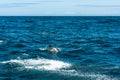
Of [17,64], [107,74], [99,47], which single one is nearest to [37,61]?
[17,64]

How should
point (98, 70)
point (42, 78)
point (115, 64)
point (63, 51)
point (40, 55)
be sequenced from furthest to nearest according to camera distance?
point (63, 51) → point (40, 55) → point (115, 64) → point (98, 70) → point (42, 78)

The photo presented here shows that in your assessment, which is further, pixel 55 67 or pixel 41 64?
pixel 41 64

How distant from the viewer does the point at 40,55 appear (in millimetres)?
47688

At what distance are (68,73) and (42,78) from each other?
2771mm

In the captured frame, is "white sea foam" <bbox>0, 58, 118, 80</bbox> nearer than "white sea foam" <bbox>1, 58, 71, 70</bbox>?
Yes

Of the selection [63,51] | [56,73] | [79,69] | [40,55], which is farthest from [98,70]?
[63,51]

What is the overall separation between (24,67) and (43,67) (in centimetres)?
188

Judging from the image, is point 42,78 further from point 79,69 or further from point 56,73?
point 79,69

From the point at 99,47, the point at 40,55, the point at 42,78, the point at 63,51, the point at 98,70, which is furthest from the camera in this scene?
the point at 99,47

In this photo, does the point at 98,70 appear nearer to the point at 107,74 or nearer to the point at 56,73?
the point at 107,74

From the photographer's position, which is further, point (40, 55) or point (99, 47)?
point (99, 47)

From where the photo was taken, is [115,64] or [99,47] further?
[99,47]

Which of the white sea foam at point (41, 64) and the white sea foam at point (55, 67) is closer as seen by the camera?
the white sea foam at point (55, 67)

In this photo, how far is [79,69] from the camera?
122 feet
